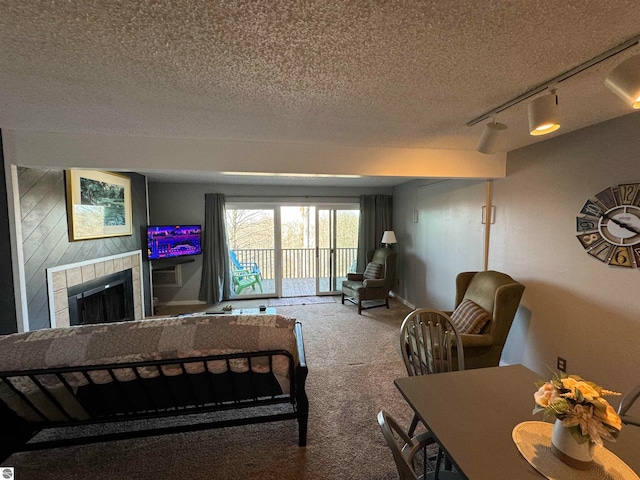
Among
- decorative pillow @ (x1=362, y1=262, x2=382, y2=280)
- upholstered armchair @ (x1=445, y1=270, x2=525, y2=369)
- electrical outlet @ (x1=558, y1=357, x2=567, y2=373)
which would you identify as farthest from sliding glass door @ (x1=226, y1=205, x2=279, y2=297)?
electrical outlet @ (x1=558, y1=357, x2=567, y2=373)

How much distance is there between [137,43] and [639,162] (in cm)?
283

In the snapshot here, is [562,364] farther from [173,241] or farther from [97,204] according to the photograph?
[173,241]

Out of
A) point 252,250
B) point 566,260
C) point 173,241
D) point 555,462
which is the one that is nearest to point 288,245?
point 252,250

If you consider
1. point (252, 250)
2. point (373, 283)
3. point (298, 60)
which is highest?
point (298, 60)

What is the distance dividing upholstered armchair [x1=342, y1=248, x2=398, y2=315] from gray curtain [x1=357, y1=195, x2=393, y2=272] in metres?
0.38

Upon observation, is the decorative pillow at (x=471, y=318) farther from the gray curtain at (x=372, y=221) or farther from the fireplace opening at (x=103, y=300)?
the fireplace opening at (x=103, y=300)

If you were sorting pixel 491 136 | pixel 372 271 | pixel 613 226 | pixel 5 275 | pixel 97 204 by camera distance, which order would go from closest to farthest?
pixel 491 136, pixel 613 226, pixel 5 275, pixel 97 204, pixel 372 271

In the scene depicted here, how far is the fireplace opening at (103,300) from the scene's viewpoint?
2.86 meters

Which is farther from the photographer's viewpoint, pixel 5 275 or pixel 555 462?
pixel 5 275

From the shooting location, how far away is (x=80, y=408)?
1.61m

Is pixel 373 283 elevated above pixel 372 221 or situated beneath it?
situated beneath

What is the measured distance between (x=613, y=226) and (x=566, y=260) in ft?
1.36

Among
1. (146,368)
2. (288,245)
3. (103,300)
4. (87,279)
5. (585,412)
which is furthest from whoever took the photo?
(288,245)

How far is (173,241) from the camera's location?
4598 mm
